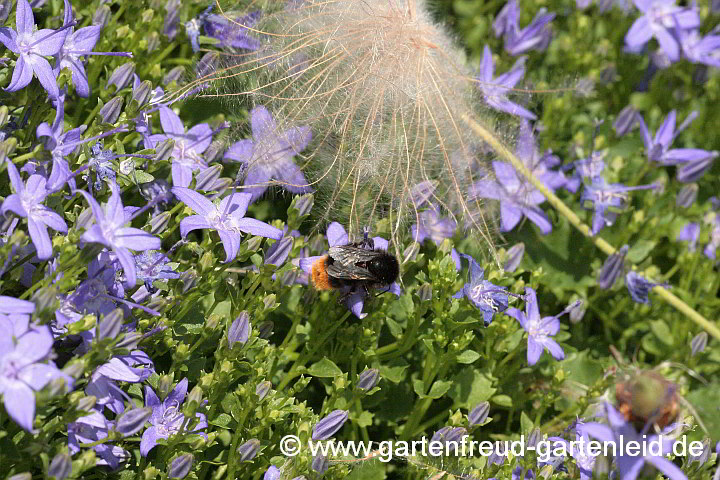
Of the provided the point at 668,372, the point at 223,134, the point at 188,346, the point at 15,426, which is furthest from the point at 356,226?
the point at 668,372

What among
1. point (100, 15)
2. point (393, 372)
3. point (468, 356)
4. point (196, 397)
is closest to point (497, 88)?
point (468, 356)

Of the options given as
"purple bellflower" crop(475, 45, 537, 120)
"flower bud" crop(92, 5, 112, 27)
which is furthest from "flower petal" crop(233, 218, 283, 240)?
"purple bellflower" crop(475, 45, 537, 120)

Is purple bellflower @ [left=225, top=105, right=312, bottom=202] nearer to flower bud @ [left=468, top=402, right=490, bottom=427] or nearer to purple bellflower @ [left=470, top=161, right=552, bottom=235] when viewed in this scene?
purple bellflower @ [left=470, top=161, right=552, bottom=235]

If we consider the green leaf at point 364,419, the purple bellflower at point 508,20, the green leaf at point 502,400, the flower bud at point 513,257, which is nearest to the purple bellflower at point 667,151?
the purple bellflower at point 508,20

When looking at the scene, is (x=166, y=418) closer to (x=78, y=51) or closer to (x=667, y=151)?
(x=78, y=51)

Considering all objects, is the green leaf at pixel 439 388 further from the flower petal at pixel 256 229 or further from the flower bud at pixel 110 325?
the flower bud at pixel 110 325

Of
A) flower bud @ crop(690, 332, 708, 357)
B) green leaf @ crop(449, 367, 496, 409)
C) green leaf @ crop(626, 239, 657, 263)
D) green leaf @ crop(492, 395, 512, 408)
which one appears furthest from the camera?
green leaf @ crop(626, 239, 657, 263)
